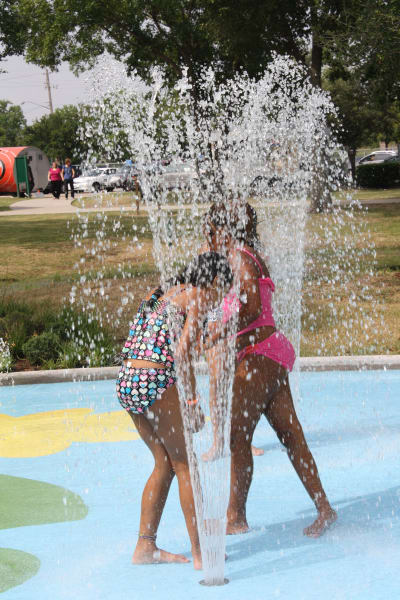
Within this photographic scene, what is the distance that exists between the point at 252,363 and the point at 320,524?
2.99ft

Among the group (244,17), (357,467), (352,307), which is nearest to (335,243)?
(352,307)

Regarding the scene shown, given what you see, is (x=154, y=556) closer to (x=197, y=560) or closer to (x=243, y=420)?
(x=197, y=560)

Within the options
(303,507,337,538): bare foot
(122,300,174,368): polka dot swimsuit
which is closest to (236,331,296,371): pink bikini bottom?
(122,300,174,368): polka dot swimsuit

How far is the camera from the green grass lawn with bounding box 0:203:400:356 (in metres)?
10.1

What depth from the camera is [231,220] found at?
3973 millimetres

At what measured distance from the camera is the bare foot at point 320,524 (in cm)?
419

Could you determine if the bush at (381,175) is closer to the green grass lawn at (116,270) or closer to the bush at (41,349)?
the green grass lawn at (116,270)

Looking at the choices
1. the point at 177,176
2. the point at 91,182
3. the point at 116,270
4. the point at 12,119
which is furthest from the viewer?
the point at 12,119

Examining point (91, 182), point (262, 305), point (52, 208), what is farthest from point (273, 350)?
point (91, 182)

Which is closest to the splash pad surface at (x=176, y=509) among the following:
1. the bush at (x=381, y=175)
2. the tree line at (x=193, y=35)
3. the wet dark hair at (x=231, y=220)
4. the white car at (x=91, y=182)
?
the wet dark hair at (x=231, y=220)

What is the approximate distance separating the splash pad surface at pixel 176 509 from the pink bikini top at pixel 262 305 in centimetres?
112

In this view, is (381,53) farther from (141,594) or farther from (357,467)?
(141,594)

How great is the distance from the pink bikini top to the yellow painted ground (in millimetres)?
2563

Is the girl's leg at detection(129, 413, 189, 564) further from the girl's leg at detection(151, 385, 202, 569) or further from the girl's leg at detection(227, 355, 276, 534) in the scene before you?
the girl's leg at detection(227, 355, 276, 534)
